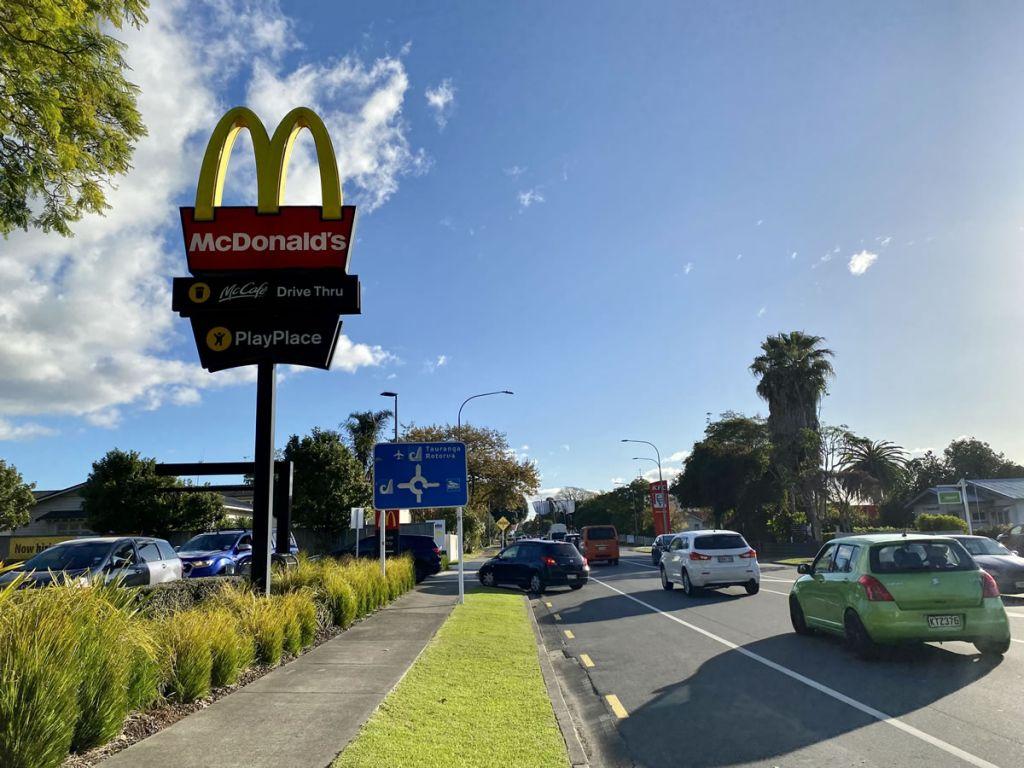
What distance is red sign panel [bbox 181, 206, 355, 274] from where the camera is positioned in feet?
34.8

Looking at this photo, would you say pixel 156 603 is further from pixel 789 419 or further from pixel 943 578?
pixel 789 419

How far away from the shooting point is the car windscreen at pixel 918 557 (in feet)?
27.7

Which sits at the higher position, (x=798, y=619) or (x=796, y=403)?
(x=796, y=403)

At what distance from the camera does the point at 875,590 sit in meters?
8.36

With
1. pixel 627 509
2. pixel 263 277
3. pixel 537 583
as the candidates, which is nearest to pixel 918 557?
pixel 263 277

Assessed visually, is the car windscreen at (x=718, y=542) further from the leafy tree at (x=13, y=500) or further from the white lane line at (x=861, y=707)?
the leafy tree at (x=13, y=500)

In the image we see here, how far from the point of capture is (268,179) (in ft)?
35.7

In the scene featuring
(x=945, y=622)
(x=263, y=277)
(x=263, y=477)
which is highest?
(x=263, y=277)

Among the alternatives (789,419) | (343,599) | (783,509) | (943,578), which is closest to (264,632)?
(343,599)

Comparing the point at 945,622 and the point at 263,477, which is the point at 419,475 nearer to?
the point at 263,477

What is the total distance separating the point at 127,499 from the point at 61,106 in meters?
26.9

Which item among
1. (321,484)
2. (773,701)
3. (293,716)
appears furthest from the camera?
(321,484)

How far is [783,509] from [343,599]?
1578 inches

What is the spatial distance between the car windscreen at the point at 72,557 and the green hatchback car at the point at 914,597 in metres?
12.2
